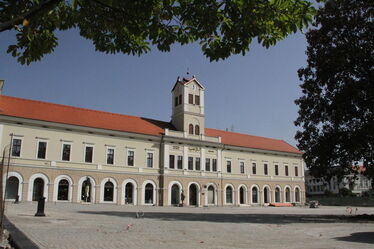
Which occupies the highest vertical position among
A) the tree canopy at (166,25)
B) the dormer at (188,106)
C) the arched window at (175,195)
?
the dormer at (188,106)

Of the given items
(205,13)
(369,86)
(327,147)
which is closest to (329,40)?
(369,86)

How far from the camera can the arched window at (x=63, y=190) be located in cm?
3543

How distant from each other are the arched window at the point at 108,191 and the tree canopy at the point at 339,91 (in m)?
22.7

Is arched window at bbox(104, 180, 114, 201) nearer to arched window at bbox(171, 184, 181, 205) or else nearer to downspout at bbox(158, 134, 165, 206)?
downspout at bbox(158, 134, 165, 206)

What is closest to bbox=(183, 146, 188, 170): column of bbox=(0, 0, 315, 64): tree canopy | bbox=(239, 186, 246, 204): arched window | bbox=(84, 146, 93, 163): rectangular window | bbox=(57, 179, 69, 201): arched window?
A: bbox=(239, 186, 246, 204): arched window

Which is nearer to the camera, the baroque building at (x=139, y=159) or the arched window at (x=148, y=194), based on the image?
the baroque building at (x=139, y=159)

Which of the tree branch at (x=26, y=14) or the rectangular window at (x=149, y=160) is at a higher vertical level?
the rectangular window at (x=149, y=160)

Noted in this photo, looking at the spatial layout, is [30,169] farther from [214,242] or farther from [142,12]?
[142,12]

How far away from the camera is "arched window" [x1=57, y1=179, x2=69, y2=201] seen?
35.4 m

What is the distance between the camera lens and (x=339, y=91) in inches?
826

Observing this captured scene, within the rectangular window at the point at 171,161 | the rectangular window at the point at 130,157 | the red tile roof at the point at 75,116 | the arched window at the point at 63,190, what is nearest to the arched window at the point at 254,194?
the rectangular window at the point at 171,161

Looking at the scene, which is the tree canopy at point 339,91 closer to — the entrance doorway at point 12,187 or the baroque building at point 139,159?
the baroque building at point 139,159

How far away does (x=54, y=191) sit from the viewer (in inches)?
1372

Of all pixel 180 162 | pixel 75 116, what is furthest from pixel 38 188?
pixel 180 162
